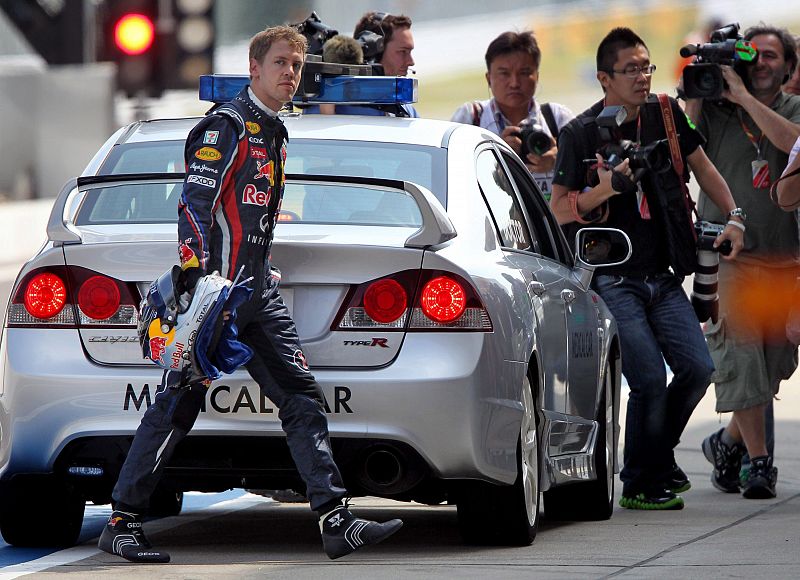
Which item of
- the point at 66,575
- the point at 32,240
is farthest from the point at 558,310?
the point at 32,240

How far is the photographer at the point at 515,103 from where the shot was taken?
10523mm

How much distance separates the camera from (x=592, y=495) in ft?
27.9

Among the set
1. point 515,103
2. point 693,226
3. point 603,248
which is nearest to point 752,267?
point 693,226

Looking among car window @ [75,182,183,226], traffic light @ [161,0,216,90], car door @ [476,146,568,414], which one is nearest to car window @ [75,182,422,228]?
car window @ [75,182,183,226]

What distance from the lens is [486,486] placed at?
698cm

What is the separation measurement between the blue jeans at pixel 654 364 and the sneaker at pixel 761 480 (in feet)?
1.51

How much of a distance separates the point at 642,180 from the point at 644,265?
393 millimetres

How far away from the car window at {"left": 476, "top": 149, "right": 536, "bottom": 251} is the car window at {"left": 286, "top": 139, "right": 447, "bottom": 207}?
0.21m

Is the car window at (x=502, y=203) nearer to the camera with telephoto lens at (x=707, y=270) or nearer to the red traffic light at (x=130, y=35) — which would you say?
the camera with telephoto lens at (x=707, y=270)

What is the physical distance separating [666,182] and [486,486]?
2.70 metres

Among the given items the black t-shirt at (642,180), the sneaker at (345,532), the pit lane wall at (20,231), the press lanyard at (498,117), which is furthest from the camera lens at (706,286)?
the pit lane wall at (20,231)

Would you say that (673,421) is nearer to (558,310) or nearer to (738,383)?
(738,383)

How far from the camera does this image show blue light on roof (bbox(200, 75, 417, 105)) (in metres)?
7.88

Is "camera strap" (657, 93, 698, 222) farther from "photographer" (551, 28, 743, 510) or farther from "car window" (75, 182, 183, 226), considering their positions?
"car window" (75, 182, 183, 226)
